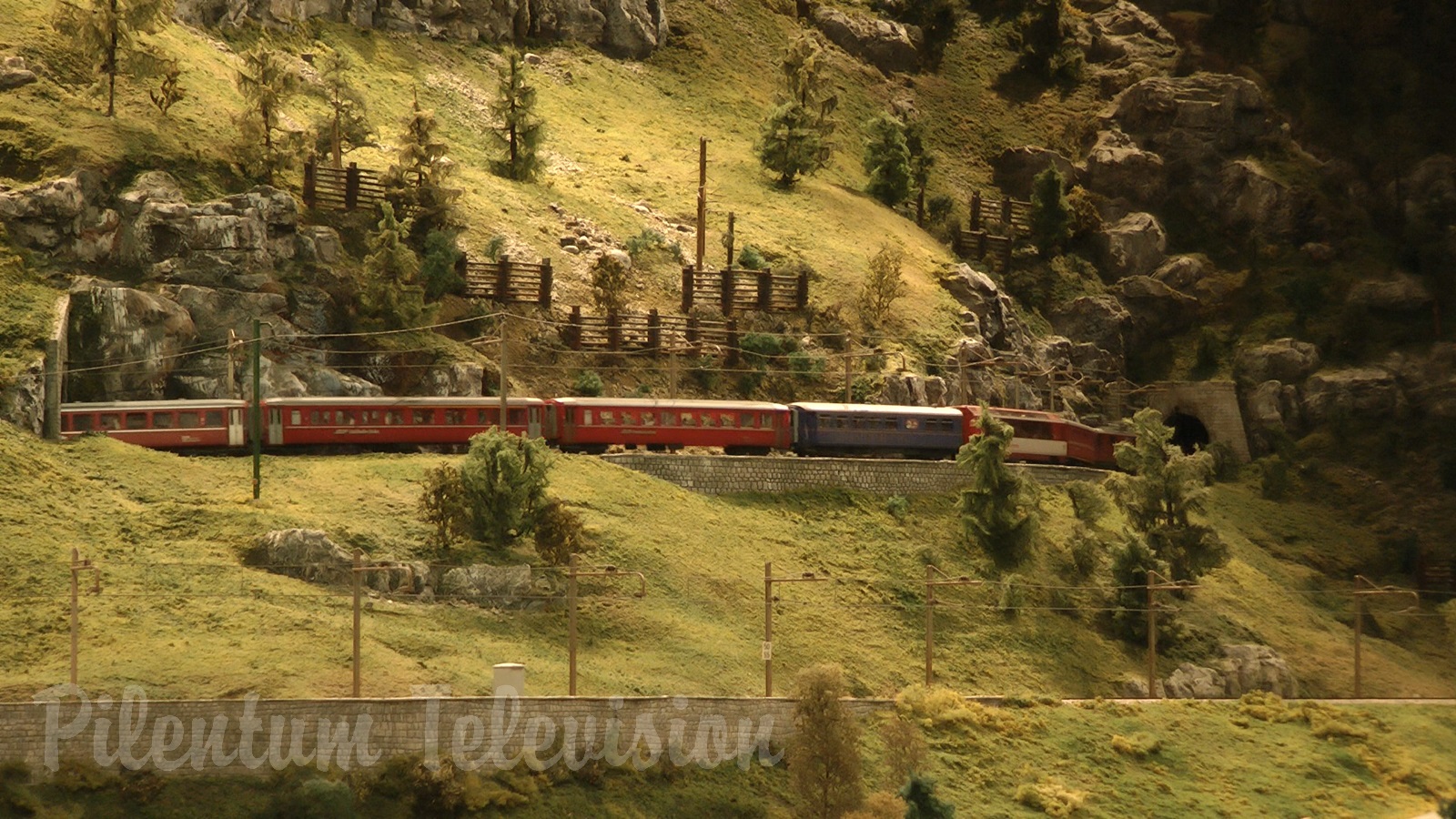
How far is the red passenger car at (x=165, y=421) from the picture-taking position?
60.0 meters

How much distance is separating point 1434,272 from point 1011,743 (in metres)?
51.9

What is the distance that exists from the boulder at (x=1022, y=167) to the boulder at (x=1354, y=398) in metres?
20.4

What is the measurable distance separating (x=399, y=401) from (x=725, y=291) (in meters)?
20.9

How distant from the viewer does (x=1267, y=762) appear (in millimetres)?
51875

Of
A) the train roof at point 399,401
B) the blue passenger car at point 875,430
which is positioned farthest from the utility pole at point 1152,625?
the train roof at point 399,401

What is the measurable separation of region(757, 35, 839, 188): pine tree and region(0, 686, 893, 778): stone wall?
161ft

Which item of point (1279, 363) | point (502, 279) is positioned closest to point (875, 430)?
point (502, 279)

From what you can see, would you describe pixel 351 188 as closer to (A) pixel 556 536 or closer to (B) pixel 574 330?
(B) pixel 574 330

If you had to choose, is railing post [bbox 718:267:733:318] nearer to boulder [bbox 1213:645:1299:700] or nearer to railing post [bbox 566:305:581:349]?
railing post [bbox 566:305:581:349]

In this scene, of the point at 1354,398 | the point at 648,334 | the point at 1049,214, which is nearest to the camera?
the point at 648,334

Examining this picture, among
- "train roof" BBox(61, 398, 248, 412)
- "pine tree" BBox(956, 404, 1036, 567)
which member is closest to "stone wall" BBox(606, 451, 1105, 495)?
"pine tree" BBox(956, 404, 1036, 567)

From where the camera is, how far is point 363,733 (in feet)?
140

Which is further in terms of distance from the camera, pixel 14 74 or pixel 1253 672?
pixel 14 74

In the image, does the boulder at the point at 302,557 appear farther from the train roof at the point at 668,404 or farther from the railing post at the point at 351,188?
the railing post at the point at 351,188
